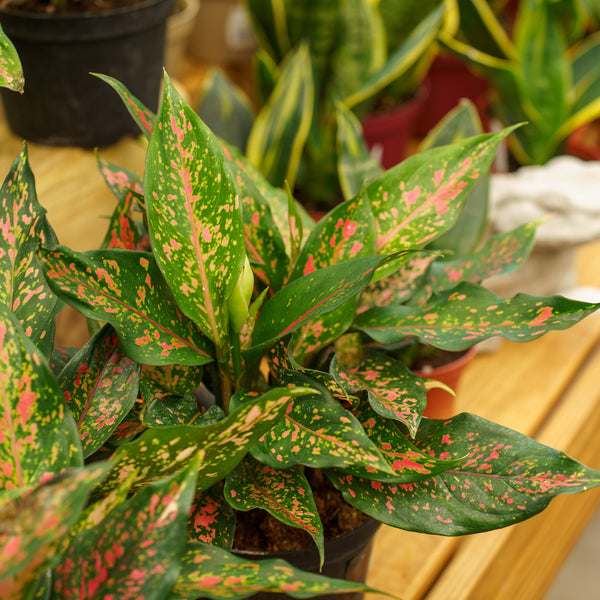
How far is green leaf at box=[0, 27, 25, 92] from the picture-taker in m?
0.46

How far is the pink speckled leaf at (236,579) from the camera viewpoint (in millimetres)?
364

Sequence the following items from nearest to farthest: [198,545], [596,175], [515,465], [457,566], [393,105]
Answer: [198,545] → [515,465] → [457,566] → [596,175] → [393,105]

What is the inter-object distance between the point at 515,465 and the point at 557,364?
63cm

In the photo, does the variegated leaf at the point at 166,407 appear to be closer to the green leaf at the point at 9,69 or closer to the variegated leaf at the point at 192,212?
the variegated leaf at the point at 192,212

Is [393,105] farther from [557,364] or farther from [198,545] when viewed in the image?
[198,545]

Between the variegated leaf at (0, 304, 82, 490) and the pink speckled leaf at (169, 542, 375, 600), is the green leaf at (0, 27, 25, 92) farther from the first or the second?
the pink speckled leaf at (169, 542, 375, 600)

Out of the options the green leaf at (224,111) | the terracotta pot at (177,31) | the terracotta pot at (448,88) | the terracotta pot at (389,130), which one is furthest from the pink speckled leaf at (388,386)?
the terracotta pot at (448,88)

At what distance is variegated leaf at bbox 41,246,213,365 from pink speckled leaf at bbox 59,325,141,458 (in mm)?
32

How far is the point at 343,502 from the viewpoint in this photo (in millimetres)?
616

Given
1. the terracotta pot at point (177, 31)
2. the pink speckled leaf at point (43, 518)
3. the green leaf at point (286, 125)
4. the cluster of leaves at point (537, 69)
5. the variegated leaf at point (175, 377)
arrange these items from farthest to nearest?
the terracotta pot at point (177, 31) < the cluster of leaves at point (537, 69) < the green leaf at point (286, 125) < the variegated leaf at point (175, 377) < the pink speckled leaf at point (43, 518)

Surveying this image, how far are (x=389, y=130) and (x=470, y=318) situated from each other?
2.59ft

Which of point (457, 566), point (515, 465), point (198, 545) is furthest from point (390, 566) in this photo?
point (198, 545)

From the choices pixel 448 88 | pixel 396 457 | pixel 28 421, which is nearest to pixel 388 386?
pixel 396 457

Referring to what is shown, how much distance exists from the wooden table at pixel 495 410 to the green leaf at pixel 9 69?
0.30 m
